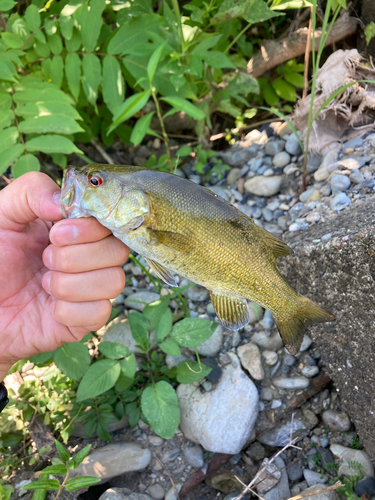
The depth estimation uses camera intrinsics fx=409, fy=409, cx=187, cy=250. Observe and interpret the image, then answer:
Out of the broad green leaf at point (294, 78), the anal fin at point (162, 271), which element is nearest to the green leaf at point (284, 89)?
the broad green leaf at point (294, 78)

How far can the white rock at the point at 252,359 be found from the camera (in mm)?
3389

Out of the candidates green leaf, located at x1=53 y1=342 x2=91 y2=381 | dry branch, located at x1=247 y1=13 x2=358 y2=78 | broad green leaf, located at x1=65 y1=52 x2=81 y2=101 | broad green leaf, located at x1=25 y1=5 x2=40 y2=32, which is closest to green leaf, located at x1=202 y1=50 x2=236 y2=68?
broad green leaf, located at x1=65 y1=52 x2=81 y2=101

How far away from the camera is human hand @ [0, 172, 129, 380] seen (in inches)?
85.5

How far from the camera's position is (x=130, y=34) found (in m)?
3.56

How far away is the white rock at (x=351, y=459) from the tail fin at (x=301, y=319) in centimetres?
136

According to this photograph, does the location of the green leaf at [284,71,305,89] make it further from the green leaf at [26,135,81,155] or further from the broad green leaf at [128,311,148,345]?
the broad green leaf at [128,311,148,345]

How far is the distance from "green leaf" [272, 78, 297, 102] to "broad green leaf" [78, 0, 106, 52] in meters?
2.32

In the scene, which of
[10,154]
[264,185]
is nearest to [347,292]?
[264,185]

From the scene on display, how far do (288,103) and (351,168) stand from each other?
202 cm

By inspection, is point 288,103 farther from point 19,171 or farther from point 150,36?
point 19,171

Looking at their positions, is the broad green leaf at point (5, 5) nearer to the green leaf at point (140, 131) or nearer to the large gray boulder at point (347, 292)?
→ the green leaf at point (140, 131)

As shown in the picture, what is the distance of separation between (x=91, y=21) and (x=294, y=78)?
2.50 m

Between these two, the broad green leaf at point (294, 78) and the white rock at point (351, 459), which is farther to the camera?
the broad green leaf at point (294, 78)

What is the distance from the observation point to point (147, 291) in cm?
402
